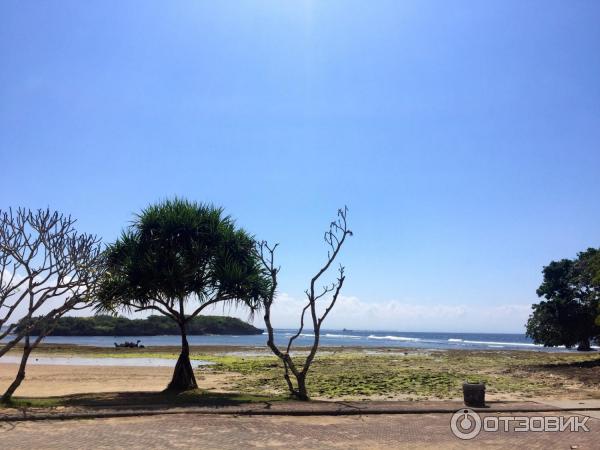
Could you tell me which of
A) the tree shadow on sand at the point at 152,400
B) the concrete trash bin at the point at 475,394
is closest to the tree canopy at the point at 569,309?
the concrete trash bin at the point at 475,394

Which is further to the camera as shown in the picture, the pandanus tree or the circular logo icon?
the pandanus tree

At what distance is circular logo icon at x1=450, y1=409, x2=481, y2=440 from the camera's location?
11.4 metres

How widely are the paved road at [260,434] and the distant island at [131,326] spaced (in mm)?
107668

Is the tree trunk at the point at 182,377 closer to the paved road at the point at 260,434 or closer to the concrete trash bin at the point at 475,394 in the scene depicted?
the paved road at the point at 260,434

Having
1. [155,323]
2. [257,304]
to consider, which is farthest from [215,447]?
[155,323]

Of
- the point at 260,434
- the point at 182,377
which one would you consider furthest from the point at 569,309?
the point at 260,434

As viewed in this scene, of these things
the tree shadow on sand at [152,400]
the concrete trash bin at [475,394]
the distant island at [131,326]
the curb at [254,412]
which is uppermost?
the concrete trash bin at [475,394]

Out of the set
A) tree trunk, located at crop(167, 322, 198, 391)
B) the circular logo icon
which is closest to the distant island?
tree trunk, located at crop(167, 322, 198, 391)

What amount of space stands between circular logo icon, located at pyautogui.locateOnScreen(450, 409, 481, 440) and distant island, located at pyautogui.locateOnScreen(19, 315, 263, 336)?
109m

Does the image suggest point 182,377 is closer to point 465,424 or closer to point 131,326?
point 465,424

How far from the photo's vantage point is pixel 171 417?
1278 centimetres

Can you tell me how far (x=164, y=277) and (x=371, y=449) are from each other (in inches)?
414

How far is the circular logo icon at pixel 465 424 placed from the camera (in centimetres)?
1135

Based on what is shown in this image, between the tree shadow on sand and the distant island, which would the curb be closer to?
the tree shadow on sand
